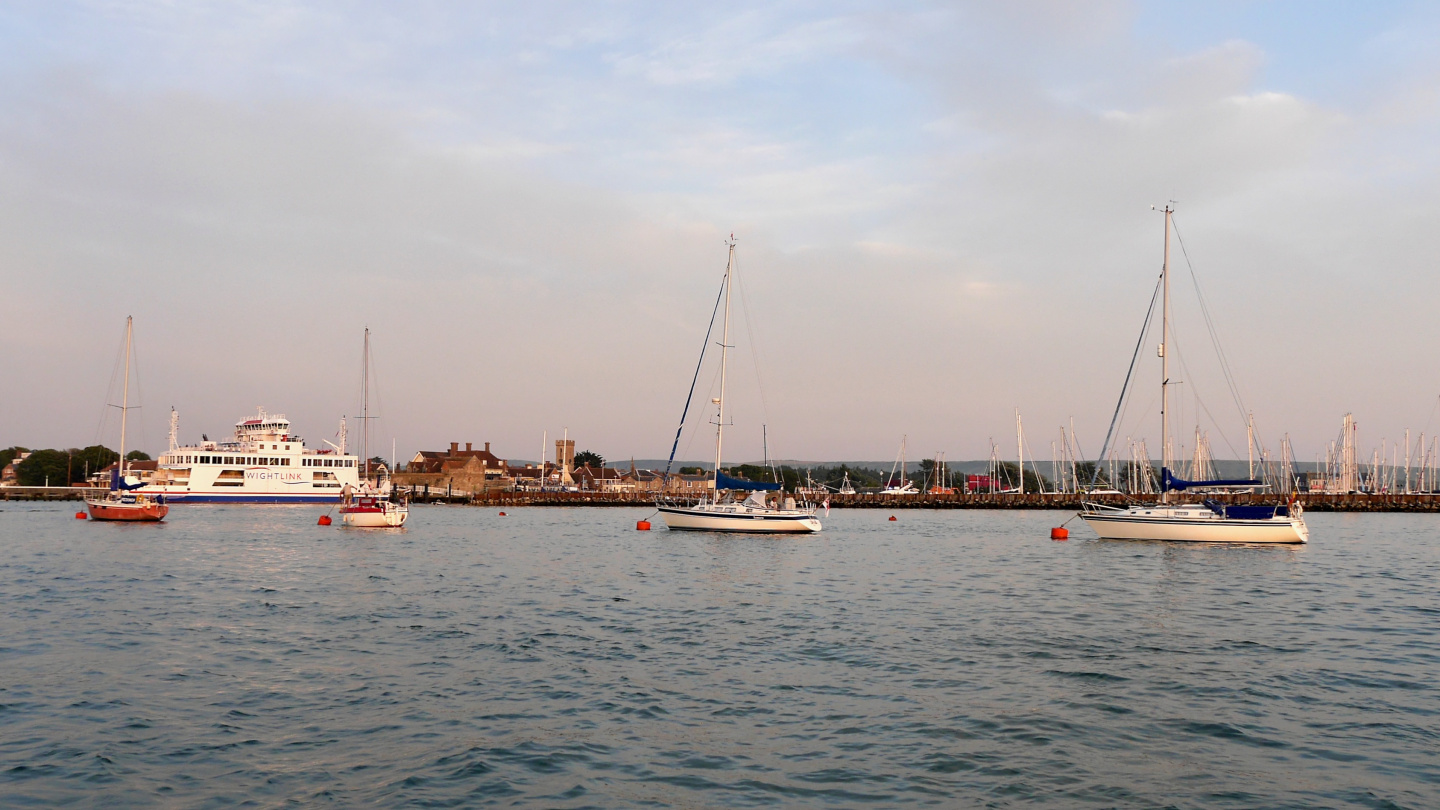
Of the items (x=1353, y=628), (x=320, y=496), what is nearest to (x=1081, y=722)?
(x=1353, y=628)

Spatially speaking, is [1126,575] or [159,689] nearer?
[159,689]

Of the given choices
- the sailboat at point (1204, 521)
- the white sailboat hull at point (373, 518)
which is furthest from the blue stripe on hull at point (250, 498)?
the sailboat at point (1204, 521)

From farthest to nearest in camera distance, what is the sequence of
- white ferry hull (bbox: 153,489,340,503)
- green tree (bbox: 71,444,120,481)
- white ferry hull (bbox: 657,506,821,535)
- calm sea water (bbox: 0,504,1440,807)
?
green tree (bbox: 71,444,120,481) < white ferry hull (bbox: 153,489,340,503) < white ferry hull (bbox: 657,506,821,535) < calm sea water (bbox: 0,504,1440,807)

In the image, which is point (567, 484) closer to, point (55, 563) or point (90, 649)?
point (55, 563)

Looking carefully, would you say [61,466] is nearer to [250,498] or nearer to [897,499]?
[250,498]

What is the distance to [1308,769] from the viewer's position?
1148 cm

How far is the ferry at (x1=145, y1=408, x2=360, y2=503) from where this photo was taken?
100 meters

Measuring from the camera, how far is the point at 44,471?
154500 mm

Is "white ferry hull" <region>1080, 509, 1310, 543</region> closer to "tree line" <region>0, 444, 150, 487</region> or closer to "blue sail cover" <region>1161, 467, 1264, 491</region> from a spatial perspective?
"blue sail cover" <region>1161, 467, 1264, 491</region>

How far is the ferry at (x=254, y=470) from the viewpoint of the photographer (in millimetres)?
100125

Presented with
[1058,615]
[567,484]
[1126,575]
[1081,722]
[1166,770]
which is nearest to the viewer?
[1166,770]

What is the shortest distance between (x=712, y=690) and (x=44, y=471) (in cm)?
17526

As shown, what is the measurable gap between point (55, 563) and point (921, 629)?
108ft

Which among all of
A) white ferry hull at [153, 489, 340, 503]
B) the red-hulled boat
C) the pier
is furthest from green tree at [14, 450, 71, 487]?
the red-hulled boat
